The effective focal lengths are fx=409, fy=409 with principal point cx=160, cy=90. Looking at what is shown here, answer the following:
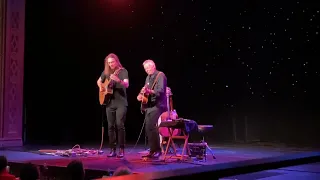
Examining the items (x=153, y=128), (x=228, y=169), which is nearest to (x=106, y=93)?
(x=153, y=128)

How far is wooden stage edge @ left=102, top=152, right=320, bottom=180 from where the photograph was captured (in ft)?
6.15

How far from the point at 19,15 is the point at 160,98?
18.0 feet

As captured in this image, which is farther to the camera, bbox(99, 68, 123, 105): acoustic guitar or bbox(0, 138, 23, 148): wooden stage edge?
bbox(0, 138, 23, 148): wooden stage edge

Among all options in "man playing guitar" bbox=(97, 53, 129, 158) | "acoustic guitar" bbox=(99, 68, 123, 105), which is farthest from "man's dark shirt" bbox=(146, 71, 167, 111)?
"acoustic guitar" bbox=(99, 68, 123, 105)

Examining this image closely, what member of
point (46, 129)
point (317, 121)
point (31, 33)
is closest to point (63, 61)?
point (31, 33)

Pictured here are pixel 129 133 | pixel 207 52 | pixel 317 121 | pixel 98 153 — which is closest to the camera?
pixel 98 153

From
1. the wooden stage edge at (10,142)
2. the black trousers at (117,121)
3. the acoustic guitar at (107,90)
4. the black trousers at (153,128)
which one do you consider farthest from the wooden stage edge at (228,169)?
the wooden stage edge at (10,142)

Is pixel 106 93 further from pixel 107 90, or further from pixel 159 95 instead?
pixel 159 95

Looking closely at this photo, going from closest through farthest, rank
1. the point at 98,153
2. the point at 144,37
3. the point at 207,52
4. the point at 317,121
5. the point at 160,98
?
the point at 160,98 < the point at 98,153 < the point at 317,121 < the point at 207,52 < the point at 144,37

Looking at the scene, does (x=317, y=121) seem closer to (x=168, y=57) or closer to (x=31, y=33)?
(x=168, y=57)

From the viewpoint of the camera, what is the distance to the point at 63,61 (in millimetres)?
11875

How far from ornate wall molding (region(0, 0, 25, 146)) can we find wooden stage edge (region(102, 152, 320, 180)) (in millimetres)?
8173

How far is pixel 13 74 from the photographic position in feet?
32.4

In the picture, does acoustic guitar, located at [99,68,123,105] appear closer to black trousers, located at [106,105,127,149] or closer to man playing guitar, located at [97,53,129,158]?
man playing guitar, located at [97,53,129,158]
